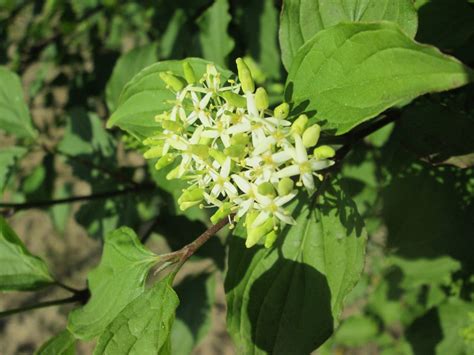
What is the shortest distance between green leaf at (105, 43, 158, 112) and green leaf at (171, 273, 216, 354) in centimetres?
93

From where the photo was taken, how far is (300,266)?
61.1 inches

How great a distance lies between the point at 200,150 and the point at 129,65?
1.15 meters

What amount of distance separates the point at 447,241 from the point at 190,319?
47.8 inches

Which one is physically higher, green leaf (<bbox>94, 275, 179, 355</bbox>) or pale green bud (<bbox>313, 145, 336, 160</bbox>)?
pale green bud (<bbox>313, 145, 336, 160</bbox>)

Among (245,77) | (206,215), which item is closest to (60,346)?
(245,77)

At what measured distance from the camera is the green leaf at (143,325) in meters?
1.32

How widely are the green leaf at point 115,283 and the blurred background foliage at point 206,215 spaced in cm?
36

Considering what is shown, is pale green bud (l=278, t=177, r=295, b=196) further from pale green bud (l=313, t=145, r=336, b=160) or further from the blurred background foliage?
the blurred background foliage

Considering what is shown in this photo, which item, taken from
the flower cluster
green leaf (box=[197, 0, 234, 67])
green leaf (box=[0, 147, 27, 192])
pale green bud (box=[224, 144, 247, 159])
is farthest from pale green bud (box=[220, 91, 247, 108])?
green leaf (box=[0, 147, 27, 192])

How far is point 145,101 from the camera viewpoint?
5.40ft

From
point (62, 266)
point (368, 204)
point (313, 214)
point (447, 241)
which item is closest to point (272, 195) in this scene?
point (313, 214)

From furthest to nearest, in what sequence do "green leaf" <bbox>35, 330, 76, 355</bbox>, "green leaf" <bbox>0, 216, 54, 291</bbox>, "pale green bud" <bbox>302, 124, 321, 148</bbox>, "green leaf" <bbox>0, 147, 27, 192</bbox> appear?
"green leaf" <bbox>0, 147, 27, 192</bbox>, "green leaf" <bbox>0, 216, 54, 291</bbox>, "green leaf" <bbox>35, 330, 76, 355</bbox>, "pale green bud" <bbox>302, 124, 321, 148</bbox>

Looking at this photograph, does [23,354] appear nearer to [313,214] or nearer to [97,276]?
[97,276]

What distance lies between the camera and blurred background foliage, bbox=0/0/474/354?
1.65 meters
